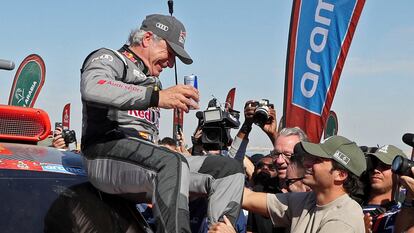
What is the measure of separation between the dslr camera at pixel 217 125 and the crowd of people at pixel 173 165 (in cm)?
73

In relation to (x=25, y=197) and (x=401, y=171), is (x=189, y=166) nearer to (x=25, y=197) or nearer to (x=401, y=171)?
(x=25, y=197)

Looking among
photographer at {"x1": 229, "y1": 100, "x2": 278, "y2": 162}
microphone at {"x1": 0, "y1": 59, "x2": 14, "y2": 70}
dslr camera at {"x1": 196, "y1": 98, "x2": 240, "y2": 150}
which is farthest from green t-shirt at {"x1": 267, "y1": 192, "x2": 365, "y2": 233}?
microphone at {"x1": 0, "y1": 59, "x2": 14, "y2": 70}

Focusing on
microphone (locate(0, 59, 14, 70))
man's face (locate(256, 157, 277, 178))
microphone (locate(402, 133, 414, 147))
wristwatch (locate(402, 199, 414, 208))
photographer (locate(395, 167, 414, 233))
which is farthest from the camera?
man's face (locate(256, 157, 277, 178))

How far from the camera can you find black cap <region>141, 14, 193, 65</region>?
333 centimetres

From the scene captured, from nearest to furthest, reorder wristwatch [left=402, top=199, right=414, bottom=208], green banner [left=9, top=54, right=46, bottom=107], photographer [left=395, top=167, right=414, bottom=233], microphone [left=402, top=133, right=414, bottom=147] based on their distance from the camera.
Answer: photographer [left=395, top=167, right=414, bottom=233] → wristwatch [left=402, top=199, right=414, bottom=208] → microphone [left=402, top=133, right=414, bottom=147] → green banner [left=9, top=54, right=46, bottom=107]

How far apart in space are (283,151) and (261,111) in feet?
2.15

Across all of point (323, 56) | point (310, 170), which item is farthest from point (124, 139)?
point (323, 56)

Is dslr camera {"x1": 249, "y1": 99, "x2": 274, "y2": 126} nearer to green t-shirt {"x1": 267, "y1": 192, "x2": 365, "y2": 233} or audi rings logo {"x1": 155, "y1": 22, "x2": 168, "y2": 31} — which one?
green t-shirt {"x1": 267, "y1": 192, "x2": 365, "y2": 233}

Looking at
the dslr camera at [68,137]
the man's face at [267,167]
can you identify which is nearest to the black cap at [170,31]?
the man's face at [267,167]

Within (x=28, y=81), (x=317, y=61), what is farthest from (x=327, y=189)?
(x=28, y=81)

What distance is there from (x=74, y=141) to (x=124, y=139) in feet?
17.6

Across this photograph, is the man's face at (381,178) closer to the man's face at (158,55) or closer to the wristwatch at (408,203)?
the wristwatch at (408,203)

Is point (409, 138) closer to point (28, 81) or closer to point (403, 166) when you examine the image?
point (403, 166)

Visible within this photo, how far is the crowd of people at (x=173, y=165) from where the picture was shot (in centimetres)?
279
